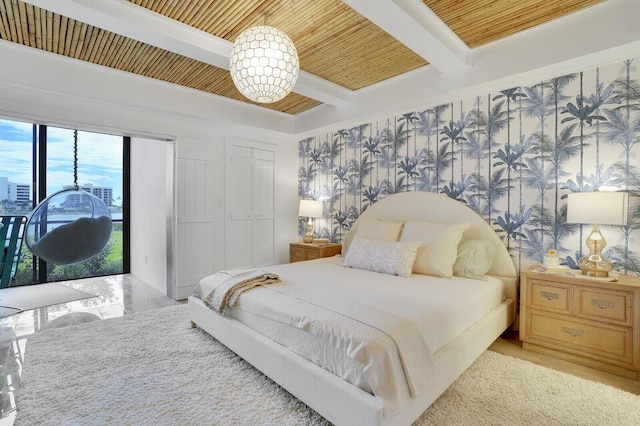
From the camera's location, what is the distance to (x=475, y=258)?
114 inches

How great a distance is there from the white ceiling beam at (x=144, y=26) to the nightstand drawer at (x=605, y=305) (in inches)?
141

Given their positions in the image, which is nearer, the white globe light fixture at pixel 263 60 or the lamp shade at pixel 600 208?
the white globe light fixture at pixel 263 60

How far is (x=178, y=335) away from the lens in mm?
2873

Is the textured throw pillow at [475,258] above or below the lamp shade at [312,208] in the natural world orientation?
below

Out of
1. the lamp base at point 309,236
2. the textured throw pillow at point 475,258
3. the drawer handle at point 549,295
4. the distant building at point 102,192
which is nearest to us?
the drawer handle at point 549,295

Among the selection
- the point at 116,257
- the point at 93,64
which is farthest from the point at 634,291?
the point at 116,257

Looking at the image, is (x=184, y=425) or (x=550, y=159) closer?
(x=184, y=425)

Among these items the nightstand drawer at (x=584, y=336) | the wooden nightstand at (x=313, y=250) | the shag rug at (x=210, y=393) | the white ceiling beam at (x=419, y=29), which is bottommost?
the shag rug at (x=210, y=393)

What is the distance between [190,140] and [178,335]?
8.63ft

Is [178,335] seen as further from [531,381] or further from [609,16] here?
[609,16]

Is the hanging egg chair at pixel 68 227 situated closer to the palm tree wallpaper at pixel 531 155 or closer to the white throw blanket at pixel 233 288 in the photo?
the white throw blanket at pixel 233 288

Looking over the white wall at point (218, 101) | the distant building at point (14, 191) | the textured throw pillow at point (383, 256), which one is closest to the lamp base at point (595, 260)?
the textured throw pillow at point (383, 256)

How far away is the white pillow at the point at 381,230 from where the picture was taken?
11.0 feet

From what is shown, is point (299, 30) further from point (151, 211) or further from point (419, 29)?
point (151, 211)
